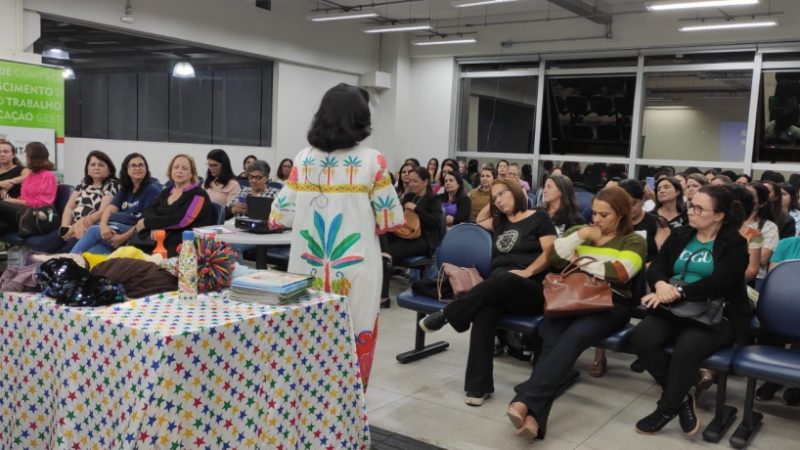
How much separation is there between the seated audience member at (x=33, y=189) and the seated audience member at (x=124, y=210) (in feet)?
3.17

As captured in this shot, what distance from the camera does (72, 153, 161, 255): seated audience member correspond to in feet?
15.8

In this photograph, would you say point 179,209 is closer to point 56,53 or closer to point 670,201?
point 670,201

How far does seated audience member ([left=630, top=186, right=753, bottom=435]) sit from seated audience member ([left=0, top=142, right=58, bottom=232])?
4858mm

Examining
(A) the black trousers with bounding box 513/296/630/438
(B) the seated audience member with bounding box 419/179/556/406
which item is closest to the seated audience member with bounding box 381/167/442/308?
(B) the seated audience member with bounding box 419/179/556/406

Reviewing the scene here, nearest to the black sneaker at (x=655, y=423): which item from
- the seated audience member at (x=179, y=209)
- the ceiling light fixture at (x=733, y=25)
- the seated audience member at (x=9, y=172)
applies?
the seated audience member at (x=179, y=209)

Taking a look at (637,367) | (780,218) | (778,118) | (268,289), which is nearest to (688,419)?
(637,367)

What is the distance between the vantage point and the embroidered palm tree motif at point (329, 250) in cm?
265

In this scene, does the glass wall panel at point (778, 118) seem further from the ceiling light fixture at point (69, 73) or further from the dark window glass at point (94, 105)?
the ceiling light fixture at point (69, 73)

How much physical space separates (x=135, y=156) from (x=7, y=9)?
3.49m

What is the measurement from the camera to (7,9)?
707 cm

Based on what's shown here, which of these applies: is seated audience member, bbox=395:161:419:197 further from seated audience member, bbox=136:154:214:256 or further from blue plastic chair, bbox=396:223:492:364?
seated audience member, bbox=136:154:214:256

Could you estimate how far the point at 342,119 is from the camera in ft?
8.52

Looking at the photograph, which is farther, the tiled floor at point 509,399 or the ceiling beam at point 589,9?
the ceiling beam at point 589,9

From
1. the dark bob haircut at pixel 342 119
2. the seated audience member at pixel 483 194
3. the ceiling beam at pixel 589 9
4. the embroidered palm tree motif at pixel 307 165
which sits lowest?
the seated audience member at pixel 483 194
